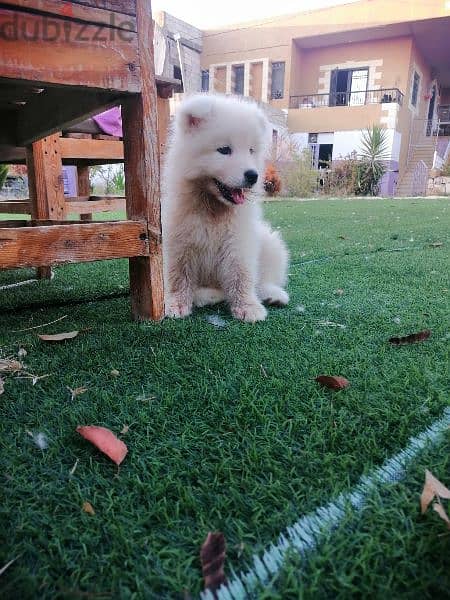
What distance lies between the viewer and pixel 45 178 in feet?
8.21

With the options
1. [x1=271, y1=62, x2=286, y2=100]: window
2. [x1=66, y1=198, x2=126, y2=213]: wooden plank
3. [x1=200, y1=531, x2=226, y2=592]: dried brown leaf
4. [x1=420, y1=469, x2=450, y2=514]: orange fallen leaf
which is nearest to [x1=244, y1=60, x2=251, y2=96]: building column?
[x1=271, y1=62, x2=286, y2=100]: window

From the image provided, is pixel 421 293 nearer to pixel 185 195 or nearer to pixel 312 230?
pixel 185 195

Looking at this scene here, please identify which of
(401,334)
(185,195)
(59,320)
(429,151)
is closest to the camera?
(401,334)

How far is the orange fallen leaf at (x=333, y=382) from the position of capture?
1.06 metres

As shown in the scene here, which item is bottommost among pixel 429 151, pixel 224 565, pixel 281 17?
pixel 224 565

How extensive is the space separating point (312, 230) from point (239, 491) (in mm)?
4049

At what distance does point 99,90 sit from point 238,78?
58.1 ft

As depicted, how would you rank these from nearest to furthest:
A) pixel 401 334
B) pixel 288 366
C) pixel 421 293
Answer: pixel 288 366 < pixel 401 334 < pixel 421 293

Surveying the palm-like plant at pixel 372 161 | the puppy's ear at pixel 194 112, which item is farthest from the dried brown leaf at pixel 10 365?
the palm-like plant at pixel 372 161

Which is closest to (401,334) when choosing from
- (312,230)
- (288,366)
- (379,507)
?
(288,366)

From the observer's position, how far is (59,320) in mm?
1650

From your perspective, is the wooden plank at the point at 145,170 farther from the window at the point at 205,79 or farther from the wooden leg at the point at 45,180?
the window at the point at 205,79

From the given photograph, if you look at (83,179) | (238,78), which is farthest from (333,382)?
(238,78)

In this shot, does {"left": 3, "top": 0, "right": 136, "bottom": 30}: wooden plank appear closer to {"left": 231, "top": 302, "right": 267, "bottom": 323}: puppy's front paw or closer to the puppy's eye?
the puppy's eye
